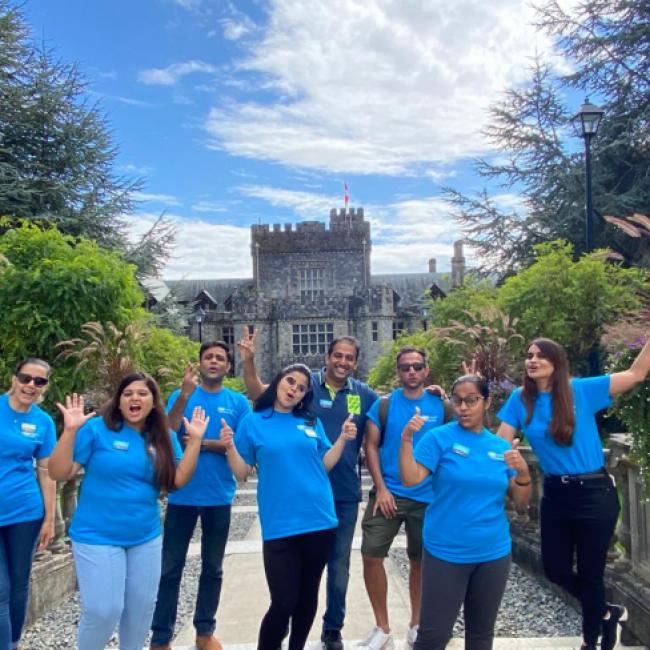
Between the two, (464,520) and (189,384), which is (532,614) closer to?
(464,520)

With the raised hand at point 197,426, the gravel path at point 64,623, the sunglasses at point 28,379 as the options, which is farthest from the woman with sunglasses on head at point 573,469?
the gravel path at point 64,623

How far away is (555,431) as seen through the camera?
11.6ft

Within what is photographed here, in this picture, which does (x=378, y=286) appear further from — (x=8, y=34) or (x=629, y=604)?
(x=629, y=604)

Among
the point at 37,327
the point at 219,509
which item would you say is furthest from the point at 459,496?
the point at 37,327

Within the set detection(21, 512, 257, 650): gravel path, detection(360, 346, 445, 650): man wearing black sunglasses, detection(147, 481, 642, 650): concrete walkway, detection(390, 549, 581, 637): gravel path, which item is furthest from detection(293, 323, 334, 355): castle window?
detection(360, 346, 445, 650): man wearing black sunglasses

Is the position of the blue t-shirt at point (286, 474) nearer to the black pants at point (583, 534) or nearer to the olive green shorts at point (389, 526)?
the olive green shorts at point (389, 526)

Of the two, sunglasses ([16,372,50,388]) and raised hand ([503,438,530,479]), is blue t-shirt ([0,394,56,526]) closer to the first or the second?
sunglasses ([16,372,50,388])

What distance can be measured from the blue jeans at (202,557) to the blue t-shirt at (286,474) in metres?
0.72

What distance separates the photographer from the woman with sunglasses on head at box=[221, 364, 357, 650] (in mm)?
3424

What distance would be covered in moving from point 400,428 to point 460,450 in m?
0.92

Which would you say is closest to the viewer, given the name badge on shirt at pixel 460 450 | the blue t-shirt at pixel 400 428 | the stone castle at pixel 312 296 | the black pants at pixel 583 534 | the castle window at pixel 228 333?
the name badge on shirt at pixel 460 450

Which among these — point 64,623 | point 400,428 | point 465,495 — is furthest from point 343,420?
point 64,623

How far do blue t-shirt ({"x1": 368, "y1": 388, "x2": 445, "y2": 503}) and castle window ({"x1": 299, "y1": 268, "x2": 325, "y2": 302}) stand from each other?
3978 cm

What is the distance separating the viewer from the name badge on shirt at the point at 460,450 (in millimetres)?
3223
